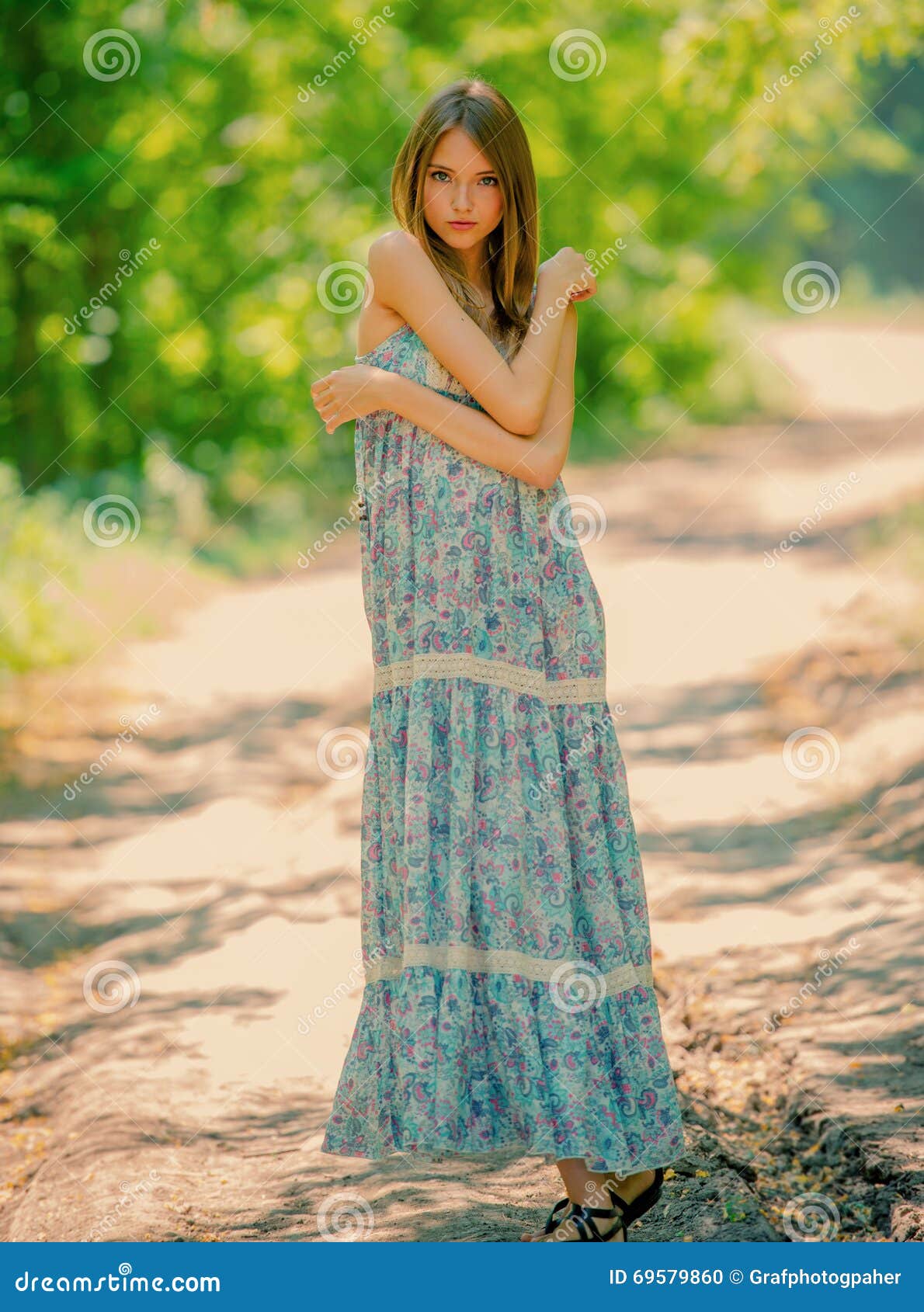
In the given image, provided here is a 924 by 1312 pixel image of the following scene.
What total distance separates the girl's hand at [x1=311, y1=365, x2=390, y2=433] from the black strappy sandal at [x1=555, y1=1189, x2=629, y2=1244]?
1473 mm

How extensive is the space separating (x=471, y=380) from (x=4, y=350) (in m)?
11.2

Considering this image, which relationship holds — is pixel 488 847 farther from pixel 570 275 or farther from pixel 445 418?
pixel 570 275

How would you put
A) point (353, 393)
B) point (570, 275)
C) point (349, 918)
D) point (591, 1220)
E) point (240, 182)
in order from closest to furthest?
point (591, 1220) → point (353, 393) → point (570, 275) → point (349, 918) → point (240, 182)

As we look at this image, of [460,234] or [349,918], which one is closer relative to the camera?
[460,234]

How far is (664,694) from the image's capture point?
891 cm

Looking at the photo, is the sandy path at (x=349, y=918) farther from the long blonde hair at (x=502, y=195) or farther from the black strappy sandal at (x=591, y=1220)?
the long blonde hair at (x=502, y=195)

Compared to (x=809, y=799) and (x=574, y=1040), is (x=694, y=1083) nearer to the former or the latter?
(x=574, y=1040)

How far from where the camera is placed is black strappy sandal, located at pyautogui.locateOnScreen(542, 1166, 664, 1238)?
2666mm

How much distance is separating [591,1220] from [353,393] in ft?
5.06

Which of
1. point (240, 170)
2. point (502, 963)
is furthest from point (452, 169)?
point (240, 170)

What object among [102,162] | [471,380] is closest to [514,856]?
[471,380]

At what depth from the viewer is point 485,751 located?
2693 millimetres

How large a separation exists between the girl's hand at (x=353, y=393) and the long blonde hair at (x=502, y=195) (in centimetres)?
23

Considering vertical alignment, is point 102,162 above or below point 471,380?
above
